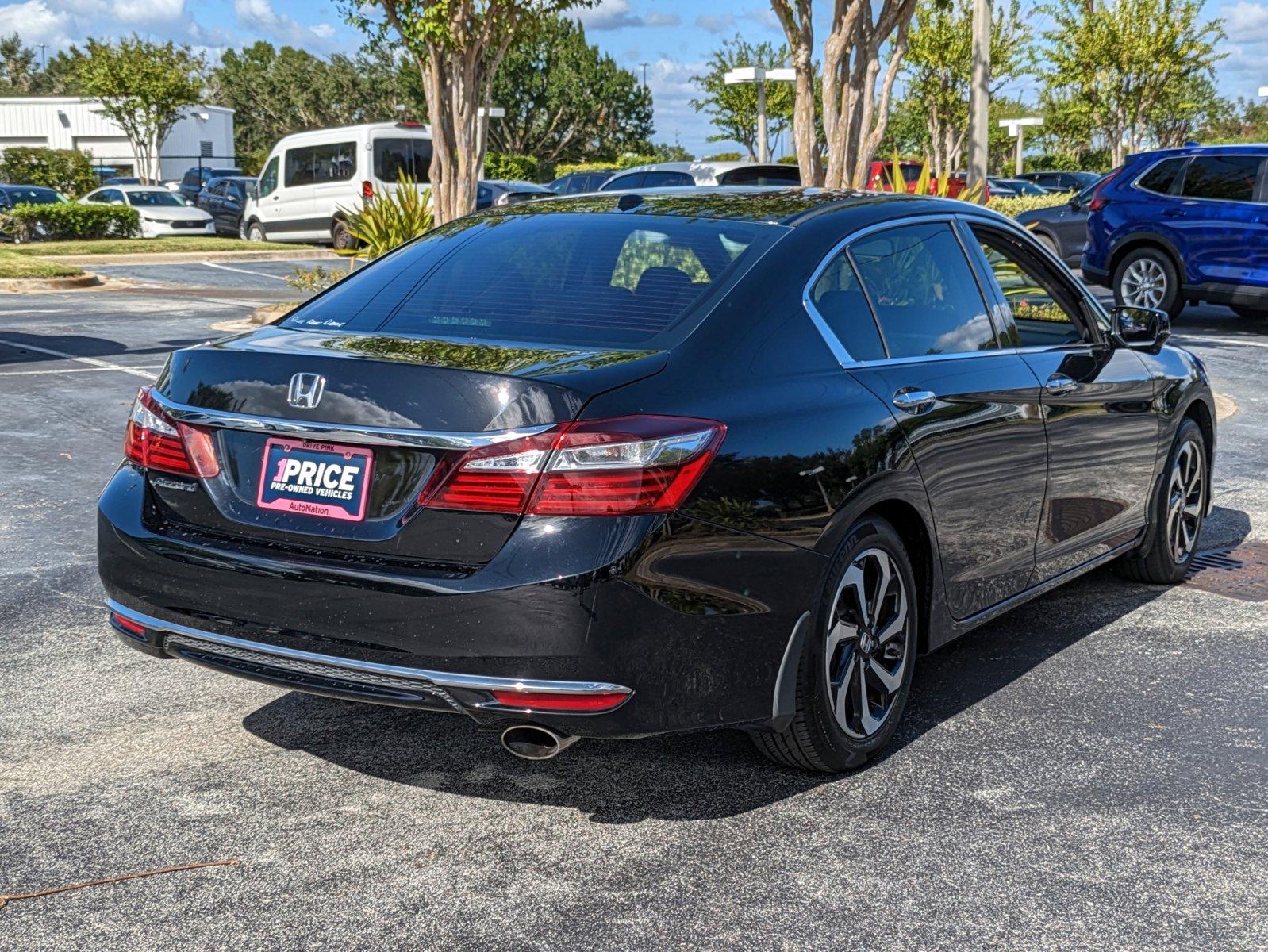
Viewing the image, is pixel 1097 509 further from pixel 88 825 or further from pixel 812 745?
pixel 88 825

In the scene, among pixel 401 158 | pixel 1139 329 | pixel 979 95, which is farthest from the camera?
pixel 401 158

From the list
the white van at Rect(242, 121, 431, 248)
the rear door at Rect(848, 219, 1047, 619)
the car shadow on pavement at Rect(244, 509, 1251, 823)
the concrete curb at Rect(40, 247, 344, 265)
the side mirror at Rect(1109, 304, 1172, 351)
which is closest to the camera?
the car shadow on pavement at Rect(244, 509, 1251, 823)

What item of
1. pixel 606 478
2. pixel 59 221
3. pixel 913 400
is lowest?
pixel 606 478

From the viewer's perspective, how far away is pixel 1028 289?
6.03m

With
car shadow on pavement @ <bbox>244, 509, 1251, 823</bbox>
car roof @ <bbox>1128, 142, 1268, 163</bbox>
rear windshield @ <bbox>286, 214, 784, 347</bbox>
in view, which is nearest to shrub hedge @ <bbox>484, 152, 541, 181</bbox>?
car roof @ <bbox>1128, 142, 1268, 163</bbox>

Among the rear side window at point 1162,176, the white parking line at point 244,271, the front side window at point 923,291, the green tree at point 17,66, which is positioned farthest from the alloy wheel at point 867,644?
the green tree at point 17,66

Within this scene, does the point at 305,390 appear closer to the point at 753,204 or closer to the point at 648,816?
the point at 648,816

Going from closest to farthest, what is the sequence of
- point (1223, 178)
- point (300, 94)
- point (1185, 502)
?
point (1185, 502) → point (1223, 178) → point (300, 94)

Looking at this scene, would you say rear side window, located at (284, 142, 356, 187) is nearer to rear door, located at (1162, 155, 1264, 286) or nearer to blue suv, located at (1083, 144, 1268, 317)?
blue suv, located at (1083, 144, 1268, 317)

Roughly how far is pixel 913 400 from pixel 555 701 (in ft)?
4.88

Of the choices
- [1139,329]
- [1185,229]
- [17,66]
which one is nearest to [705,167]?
[1185,229]

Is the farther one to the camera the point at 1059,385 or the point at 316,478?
the point at 1059,385

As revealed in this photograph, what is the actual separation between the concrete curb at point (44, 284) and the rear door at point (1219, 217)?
14.9 metres

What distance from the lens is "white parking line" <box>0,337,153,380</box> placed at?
40.3ft
